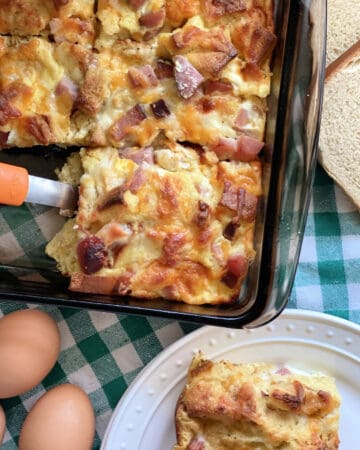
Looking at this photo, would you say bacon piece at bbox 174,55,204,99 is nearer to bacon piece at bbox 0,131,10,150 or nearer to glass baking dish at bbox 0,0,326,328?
glass baking dish at bbox 0,0,326,328

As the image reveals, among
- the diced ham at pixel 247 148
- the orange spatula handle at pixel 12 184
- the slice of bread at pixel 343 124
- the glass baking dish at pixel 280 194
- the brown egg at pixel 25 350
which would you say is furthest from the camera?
the slice of bread at pixel 343 124

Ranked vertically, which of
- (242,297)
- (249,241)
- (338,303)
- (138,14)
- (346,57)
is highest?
(138,14)

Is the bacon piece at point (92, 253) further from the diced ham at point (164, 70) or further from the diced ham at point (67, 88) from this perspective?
the diced ham at point (164, 70)

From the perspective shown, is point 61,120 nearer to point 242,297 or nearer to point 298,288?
point 242,297

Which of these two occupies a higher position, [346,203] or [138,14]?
[138,14]

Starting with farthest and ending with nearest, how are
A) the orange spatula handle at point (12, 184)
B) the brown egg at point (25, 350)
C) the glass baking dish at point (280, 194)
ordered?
1. the brown egg at point (25, 350)
2. the glass baking dish at point (280, 194)
3. the orange spatula handle at point (12, 184)

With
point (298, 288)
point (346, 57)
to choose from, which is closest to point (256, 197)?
point (298, 288)

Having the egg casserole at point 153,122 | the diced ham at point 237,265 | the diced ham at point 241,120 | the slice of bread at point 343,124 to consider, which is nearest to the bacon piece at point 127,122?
the egg casserole at point 153,122
